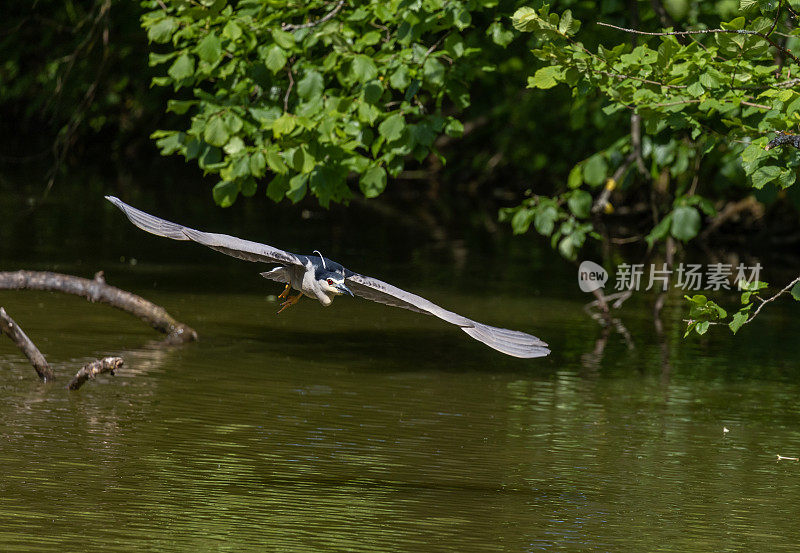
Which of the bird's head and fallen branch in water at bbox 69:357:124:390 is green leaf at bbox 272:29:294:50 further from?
the bird's head

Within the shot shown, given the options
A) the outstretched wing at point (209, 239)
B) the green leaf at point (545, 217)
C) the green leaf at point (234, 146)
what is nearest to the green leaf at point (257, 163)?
the green leaf at point (234, 146)

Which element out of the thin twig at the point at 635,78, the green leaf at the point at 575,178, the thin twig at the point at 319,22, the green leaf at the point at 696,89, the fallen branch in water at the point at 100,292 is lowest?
the fallen branch in water at the point at 100,292

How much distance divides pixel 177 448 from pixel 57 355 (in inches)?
116

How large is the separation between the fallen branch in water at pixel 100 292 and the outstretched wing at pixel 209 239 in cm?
446

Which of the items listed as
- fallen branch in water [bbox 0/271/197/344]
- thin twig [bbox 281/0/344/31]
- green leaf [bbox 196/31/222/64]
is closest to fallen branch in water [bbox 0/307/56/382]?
fallen branch in water [bbox 0/271/197/344]

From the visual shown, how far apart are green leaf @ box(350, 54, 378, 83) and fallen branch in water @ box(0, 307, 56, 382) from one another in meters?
3.01

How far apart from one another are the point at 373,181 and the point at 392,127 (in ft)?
1.48

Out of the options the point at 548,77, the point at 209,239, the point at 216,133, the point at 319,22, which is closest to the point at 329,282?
the point at 209,239

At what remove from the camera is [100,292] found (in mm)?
11352

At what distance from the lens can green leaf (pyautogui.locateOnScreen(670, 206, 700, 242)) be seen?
12438 millimetres

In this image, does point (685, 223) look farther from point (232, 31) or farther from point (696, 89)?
point (232, 31)

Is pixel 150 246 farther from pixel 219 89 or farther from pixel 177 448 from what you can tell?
pixel 177 448

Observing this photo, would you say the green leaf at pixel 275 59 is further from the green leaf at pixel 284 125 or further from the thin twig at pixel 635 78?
the thin twig at pixel 635 78

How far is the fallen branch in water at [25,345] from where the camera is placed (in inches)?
376
